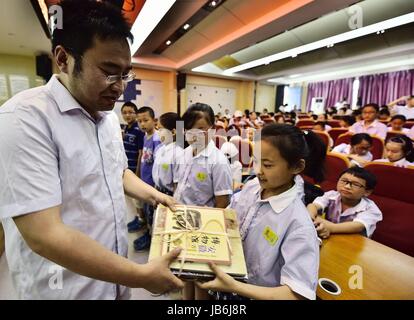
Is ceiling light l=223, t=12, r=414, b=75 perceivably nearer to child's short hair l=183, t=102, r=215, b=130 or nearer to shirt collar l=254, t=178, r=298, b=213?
child's short hair l=183, t=102, r=215, b=130

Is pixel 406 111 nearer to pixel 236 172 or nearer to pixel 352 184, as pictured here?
pixel 236 172

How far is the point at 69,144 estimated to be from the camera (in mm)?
718

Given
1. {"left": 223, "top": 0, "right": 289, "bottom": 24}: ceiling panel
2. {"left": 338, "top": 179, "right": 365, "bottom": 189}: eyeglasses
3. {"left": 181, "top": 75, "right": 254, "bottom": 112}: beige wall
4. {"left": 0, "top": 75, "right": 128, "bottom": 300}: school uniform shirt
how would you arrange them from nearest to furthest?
1. {"left": 0, "top": 75, "right": 128, "bottom": 300}: school uniform shirt
2. {"left": 338, "top": 179, "right": 365, "bottom": 189}: eyeglasses
3. {"left": 223, "top": 0, "right": 289, "bottom": 24}: ceiling panel
4. {"left": 181, "top": 75, "right": 254, "bottom": 112}: beige wall

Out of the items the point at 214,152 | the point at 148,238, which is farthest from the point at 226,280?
the point at 148,238

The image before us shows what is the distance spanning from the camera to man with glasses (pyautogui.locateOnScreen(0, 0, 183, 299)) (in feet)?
1.99

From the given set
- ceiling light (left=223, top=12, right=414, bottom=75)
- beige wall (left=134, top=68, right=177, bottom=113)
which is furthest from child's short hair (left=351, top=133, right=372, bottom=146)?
beige wall (left=134, top=68, right=177, bottom=113)

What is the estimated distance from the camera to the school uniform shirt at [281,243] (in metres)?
0.78

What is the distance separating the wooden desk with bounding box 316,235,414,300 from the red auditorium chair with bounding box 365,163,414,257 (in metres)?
0.49

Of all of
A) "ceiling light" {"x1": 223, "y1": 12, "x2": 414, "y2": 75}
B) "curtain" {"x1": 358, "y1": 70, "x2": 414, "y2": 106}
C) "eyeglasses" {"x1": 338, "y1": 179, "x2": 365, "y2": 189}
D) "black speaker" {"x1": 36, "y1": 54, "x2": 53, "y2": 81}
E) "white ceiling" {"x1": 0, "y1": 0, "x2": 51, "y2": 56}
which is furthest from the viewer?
"curtain" {"x1": 358, "y1": 70, "x2": 414, "y2": 106}

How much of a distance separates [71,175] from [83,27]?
435 millimetres

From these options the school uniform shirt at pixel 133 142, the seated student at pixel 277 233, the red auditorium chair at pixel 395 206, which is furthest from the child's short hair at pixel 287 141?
the school uniform shirt at pixel 133 142

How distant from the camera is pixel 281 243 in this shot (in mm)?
878

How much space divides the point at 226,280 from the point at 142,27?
570 cm
